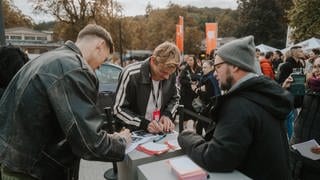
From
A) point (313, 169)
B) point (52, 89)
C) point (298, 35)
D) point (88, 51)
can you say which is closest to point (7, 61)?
point (88, 51)

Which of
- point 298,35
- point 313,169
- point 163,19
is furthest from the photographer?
point 163,19

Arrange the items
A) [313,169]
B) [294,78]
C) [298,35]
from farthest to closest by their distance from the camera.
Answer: [298,35], [294,78], [313,169]

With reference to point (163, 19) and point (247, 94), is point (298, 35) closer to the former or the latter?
point (247, 94)

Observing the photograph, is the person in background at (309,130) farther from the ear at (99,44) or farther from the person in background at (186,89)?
the person in background at (186,89)

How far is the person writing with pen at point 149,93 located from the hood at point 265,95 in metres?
0.95

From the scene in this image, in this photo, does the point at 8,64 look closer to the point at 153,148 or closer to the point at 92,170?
the point at 153,148

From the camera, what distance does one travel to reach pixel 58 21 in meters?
28.0

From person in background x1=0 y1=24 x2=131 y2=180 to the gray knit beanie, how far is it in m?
0.82

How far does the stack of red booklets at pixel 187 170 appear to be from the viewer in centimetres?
158

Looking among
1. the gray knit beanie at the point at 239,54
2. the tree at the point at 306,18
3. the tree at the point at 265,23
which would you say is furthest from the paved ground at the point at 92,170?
the tree at the point at 265,23

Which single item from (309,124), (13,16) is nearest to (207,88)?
(309,124)

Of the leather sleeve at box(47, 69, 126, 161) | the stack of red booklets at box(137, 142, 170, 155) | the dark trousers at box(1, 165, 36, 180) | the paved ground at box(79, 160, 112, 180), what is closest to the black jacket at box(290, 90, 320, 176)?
the stack of red booklets at box(137, 142, 170, 155)

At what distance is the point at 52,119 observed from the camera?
166 cm

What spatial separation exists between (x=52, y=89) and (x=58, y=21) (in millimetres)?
28670
